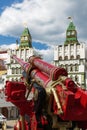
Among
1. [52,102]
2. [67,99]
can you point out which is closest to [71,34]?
[52,102]

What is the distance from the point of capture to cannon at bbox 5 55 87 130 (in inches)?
228

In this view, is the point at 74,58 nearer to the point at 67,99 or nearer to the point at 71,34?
the point at 71,34

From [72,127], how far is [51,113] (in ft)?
2.23

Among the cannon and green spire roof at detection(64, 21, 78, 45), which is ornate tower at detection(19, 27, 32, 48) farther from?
the cannon

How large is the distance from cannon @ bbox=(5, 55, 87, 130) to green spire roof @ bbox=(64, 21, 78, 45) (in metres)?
48.2

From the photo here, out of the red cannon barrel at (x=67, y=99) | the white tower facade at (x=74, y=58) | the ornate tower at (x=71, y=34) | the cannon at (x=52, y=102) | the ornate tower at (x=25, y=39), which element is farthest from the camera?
the ornate tower at (x=25, y=39)

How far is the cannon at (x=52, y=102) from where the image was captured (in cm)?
579

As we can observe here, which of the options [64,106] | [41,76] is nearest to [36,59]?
[41,76]

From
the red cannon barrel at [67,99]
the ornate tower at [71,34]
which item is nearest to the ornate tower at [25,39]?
the ornate tower at [71,34]

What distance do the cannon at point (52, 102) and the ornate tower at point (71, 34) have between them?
4825cm

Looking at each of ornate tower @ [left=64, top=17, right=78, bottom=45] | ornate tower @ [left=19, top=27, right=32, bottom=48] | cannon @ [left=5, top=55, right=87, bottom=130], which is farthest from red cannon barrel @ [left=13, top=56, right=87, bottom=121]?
ornate tower @ [left=19, top=27, right=32, bottom=48]

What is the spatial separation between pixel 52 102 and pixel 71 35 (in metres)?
51.5

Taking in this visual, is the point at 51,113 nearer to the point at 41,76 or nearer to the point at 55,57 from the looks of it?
the point at 41,76

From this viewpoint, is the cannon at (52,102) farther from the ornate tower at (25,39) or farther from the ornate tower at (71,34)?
the ornate tower at (25,39)
